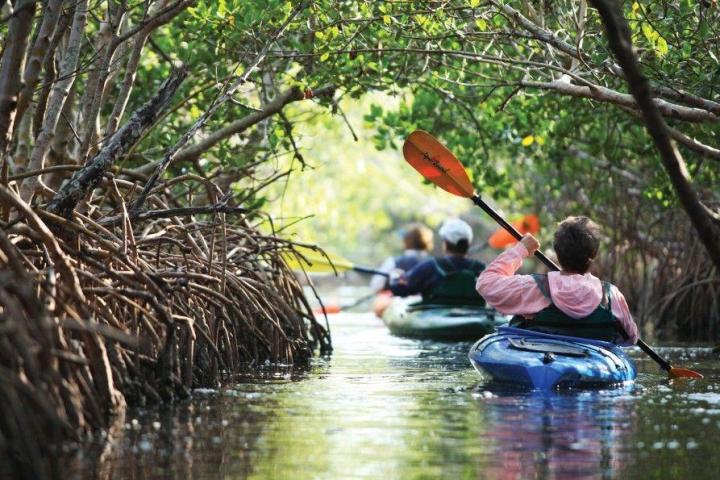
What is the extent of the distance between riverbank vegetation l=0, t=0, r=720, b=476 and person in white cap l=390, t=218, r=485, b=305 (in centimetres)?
82

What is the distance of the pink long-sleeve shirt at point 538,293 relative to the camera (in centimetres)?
761

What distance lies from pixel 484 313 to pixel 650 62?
443 centimetres

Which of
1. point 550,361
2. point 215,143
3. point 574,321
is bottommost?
point 550,361

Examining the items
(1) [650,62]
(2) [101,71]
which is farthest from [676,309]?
(2) [101,71]

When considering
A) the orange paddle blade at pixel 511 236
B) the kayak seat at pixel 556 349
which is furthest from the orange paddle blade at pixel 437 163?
the orange paddle blade at pixel 511 236

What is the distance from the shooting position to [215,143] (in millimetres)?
10648

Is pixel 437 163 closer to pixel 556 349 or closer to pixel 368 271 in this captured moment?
pixel 556 349

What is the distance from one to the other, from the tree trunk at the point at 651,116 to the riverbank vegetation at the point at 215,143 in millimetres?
12

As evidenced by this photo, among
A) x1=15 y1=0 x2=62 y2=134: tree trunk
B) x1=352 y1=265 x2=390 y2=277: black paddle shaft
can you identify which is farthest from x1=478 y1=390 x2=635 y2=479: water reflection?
x1=352 y1=265 x2=390 y2=277: black paddle shaft

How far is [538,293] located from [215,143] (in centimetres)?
378

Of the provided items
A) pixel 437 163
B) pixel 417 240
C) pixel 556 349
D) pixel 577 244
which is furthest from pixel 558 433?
pixel 417 240

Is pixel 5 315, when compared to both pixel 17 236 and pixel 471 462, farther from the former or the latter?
pixel 471 462

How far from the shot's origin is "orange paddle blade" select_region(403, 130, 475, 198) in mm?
9016

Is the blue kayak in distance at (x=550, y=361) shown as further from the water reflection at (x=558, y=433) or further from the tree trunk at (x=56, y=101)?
the tree trunk at (x=56, y=101)
